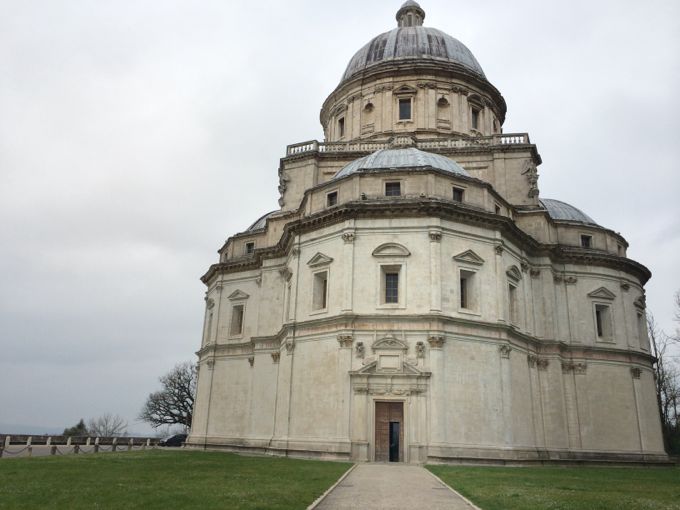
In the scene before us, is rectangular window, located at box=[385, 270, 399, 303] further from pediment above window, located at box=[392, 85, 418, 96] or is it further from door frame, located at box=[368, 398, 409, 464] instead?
pediment above window, located at box=[392, 85, 418, 96]

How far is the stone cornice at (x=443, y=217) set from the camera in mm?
29328

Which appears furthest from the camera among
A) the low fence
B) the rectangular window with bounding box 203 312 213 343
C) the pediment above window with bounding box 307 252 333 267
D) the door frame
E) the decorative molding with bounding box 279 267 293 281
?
the rectangular window with bounding box 203 312 213 343

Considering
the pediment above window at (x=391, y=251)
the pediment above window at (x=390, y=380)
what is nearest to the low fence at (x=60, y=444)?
the pediment above window at (x=390, y=380)

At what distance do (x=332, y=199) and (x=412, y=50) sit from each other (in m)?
19.5

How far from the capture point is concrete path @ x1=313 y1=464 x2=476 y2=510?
12.5 meters

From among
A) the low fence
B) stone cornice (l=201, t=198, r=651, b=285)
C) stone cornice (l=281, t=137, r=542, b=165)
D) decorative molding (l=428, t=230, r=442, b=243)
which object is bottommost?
the low fence

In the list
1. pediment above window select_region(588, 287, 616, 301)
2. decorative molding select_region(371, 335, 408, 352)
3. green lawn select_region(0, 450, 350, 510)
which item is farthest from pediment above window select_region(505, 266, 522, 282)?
green lawn select_region(0, 450, 350, 510)

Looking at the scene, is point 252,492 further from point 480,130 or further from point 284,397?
point 480,130

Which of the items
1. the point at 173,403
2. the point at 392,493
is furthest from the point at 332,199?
the point at 173,403

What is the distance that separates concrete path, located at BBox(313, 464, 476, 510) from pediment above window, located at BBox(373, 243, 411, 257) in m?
11.2

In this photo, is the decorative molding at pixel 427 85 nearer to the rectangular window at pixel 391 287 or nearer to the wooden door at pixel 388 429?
the rectangular window at pixel 391 287

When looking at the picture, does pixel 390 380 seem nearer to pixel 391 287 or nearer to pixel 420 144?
pixel 391 287

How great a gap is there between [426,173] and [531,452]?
14.8m

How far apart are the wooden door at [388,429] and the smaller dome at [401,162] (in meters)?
12.0
